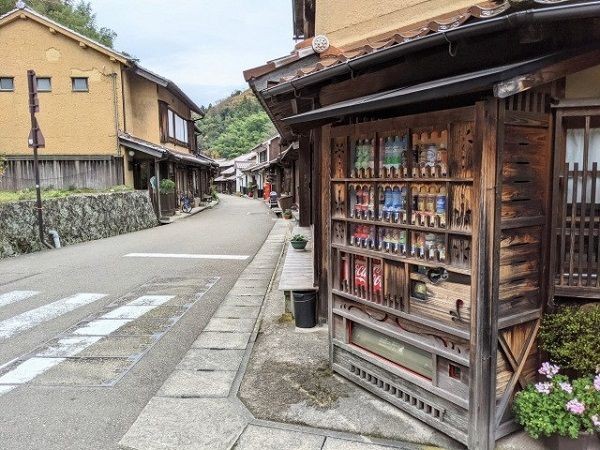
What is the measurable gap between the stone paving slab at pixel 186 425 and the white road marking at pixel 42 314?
373cm

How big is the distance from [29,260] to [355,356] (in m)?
11.8

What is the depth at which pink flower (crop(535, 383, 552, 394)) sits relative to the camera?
12.4 ft

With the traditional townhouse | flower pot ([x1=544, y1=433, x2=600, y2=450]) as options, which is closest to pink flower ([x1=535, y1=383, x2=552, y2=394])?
flower pot ([x1=544, y1=433, x2=600, y2=450])

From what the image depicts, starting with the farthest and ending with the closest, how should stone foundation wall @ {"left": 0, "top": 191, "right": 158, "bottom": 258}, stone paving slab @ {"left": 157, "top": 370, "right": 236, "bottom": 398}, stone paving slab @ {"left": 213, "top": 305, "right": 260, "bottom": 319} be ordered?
stone foundation wall @ {"left": 0, "top": 191, "right": 158, "bottom": 258} < stone paving slab @ {"left": 213, "top": 305, "right": 260, "bottom": 319} < stone paving slab @ {"left": 157, "top": 370, "right": 236, "bottom": 398}

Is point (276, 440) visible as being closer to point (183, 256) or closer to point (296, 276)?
point (296, 276)

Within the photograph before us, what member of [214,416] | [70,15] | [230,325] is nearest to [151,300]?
[230,325]

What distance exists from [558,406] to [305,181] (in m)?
10.0

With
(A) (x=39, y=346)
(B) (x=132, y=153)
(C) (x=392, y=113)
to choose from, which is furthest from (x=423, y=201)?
(B) (x=132, y=153)

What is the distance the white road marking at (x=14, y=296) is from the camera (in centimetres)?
893

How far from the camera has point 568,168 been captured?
4145 mm

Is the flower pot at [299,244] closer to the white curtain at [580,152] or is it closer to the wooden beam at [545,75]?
the white curtain at [580,152]

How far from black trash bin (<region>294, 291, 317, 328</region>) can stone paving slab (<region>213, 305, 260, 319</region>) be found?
987 mm

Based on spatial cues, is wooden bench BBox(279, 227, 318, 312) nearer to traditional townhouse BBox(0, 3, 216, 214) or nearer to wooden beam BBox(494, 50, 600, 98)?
wooden beam BBox(494, 50, 600, 98)

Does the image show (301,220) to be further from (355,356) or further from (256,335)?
(355,356)
